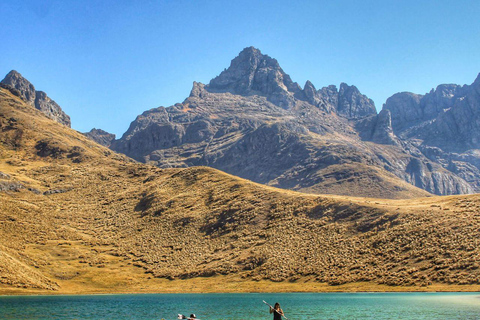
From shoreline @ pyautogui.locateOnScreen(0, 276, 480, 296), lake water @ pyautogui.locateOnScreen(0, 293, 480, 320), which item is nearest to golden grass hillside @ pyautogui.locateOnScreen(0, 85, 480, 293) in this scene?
shoreline @ pyautogui.locateOnScreen(0, 276, 480, 296)

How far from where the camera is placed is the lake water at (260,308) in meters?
52.9

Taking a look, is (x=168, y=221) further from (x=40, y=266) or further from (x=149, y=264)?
→ (x=40, y=266)

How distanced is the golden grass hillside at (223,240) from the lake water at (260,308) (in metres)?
18.1

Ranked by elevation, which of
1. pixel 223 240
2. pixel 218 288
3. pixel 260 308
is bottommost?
pixel 218 288

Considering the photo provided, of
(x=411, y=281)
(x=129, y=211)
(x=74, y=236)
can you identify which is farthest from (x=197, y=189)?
(x=411, y=281)

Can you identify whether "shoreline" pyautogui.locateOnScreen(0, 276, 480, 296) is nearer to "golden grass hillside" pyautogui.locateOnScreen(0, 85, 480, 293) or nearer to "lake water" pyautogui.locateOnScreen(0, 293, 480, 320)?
"golden grass hillside" pyautogui.locateOnScreen(0, 85, 480, 293)

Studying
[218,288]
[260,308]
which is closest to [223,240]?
[218,288]

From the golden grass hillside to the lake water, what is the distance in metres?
18.1

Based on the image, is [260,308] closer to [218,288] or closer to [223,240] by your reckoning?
[218,288]

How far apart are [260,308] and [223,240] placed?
58.4 metres

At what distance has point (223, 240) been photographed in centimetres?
12225

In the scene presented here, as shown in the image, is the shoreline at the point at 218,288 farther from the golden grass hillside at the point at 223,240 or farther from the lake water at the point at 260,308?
the lake water at the point at 260,308

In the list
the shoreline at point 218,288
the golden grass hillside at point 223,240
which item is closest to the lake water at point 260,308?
the shoreline at point 218,288

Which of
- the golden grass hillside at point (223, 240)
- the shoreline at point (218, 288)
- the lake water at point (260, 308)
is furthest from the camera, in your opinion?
the golden grass hillside at point (223, 240)
